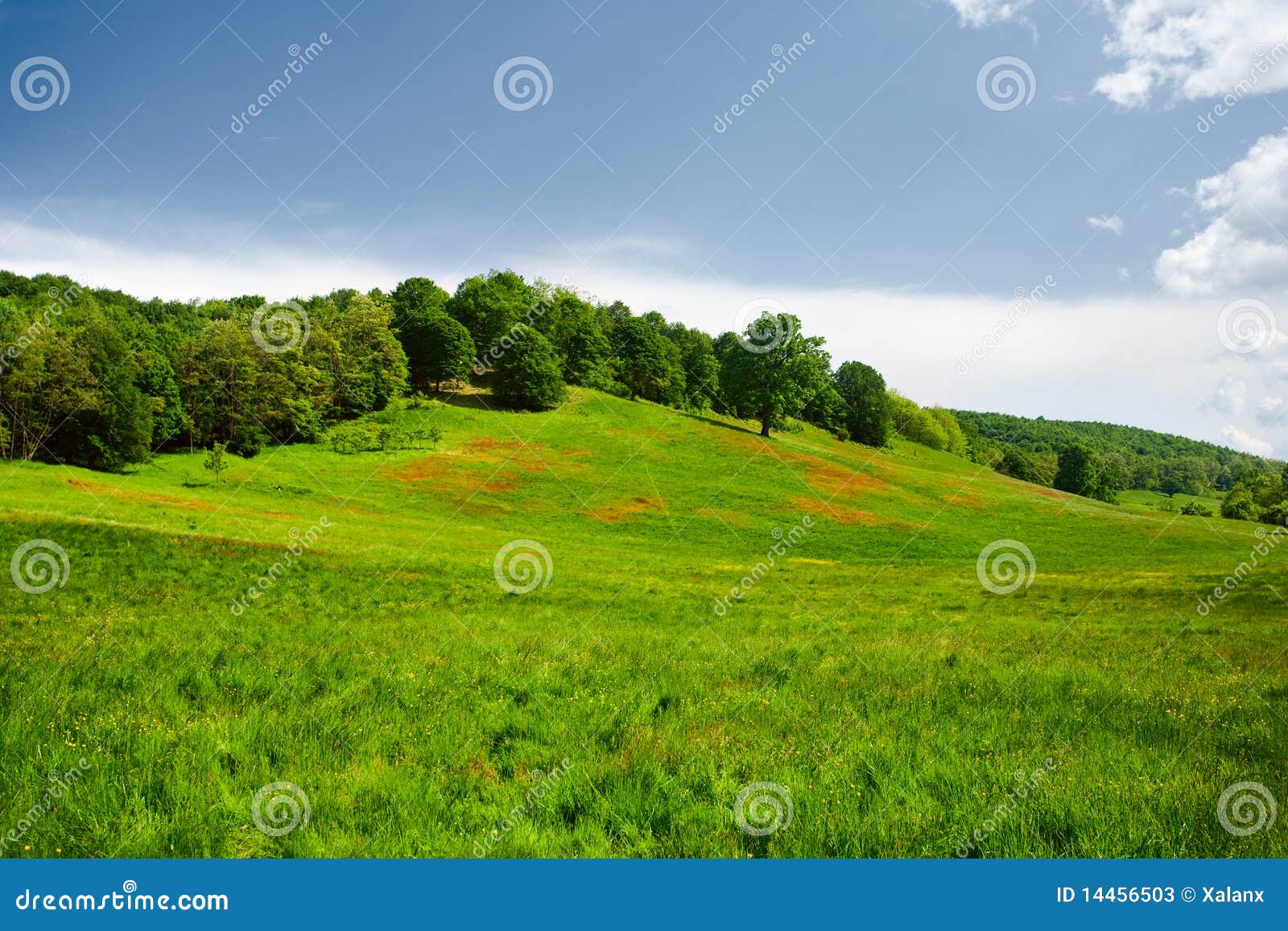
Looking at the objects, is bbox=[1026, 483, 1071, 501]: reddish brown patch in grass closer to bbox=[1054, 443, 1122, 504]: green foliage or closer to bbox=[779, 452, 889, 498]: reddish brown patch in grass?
bbox=[779, 452, 889, 498]: reddish brown patch in grass

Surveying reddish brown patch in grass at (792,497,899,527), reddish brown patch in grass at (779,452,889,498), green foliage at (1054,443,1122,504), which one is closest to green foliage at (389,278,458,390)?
reddish brown patch in grass at (779,452,889,498)

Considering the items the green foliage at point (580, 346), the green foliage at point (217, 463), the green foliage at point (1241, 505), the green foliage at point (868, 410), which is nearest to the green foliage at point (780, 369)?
the green foliage at point (580, 346)

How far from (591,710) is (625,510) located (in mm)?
42315

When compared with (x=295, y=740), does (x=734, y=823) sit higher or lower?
higher

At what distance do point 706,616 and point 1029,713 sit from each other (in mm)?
10604

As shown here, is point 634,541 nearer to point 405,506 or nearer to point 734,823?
point 405,506

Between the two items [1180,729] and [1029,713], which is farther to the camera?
[1029,713]

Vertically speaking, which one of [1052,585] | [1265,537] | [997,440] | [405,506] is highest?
[997,440]

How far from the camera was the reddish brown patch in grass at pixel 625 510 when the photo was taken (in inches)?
1855

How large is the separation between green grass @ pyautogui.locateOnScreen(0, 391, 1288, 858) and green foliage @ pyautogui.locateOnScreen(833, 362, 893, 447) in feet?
312

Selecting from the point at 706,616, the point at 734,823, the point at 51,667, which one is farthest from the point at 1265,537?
the point at 51,667

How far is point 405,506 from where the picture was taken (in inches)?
1784

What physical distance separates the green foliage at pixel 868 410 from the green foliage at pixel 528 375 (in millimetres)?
59115

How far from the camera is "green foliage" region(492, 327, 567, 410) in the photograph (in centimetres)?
7662
